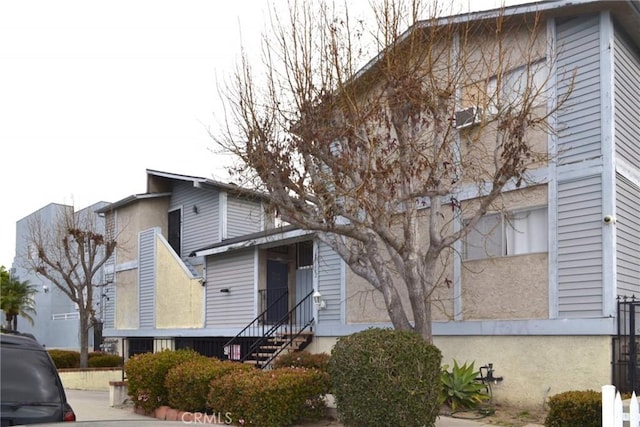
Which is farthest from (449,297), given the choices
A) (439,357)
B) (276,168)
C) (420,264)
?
(276,168)

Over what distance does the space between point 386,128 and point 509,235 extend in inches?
131

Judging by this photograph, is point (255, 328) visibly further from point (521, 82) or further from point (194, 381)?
point (521, 82)

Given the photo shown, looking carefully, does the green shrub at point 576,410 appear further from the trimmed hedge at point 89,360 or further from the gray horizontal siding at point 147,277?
the trimmed hedge at point 89,360

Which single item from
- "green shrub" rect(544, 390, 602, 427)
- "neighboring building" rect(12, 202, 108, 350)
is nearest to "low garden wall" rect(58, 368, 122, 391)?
"neighboring building" rect(12, 202, 108, 350)

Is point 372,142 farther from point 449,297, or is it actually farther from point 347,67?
point 449,297

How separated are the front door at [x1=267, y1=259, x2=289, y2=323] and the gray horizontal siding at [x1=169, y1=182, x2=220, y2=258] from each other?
3040 mm

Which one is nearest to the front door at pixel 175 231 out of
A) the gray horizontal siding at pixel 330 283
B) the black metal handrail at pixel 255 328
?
the black metal handrail at pixel 255 328

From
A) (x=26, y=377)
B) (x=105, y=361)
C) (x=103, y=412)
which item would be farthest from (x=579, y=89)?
(x=105, y=361)

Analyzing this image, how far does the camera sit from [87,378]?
23.2 metres

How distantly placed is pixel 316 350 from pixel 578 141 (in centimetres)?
789

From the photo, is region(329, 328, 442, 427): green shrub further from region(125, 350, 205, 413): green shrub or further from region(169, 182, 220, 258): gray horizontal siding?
region(169, 182, 220, 258): gray horizontal siding

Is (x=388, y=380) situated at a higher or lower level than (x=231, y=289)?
lower

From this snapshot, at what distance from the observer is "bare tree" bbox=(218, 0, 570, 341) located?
10828 millimetres

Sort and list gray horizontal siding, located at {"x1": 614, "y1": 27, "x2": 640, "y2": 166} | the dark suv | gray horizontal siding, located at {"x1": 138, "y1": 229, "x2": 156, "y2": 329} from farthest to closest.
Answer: gray horizontal siding, located at {"x1": 138, "y1": 229, "x2": 156, "y2": 329}, gray horizontal siding, located at {"x1": 614, "y1": 27, "x2": 640, "y2": 166}, the dark suv
